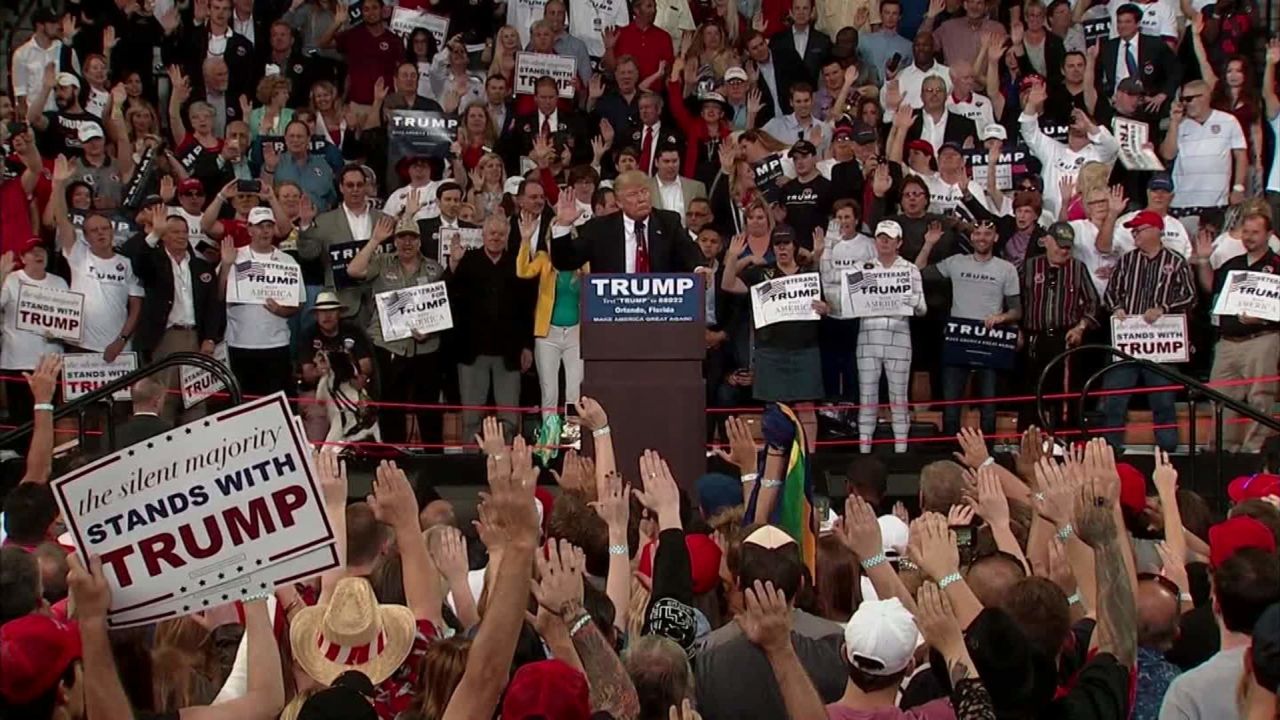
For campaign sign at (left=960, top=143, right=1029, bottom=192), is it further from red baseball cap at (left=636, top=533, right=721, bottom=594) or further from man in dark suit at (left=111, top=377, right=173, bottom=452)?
red baseball cap at (left=636, top=533, right=721, bottom=594)

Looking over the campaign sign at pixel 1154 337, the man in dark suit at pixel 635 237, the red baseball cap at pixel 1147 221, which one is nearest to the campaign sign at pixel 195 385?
the man in dark suit at pixel 635 237

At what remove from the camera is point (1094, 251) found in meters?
16.2

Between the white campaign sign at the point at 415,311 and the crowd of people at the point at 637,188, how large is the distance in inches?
4.7

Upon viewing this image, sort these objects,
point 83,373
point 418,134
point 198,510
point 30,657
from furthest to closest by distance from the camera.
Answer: point 418,134 → point 83,373 → point 198,510 → point 30,657

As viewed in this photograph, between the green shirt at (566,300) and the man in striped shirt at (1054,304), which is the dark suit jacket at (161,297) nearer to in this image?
the green shirt at (566,300)

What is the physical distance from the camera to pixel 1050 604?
5699mm

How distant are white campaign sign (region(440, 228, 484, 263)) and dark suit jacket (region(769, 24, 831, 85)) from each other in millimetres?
4451

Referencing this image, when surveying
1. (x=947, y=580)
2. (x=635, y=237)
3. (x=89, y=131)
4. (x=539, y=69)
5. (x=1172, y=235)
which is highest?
(x=539, y=69)

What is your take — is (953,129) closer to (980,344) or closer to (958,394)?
(980,344)

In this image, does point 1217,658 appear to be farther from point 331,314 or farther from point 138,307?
point 138,307

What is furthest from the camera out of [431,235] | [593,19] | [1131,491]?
[593,19]

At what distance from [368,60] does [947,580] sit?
1406 centimetres

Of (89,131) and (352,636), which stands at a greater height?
(89,131)

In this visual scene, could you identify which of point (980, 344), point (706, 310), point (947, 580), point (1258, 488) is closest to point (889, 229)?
point (980, 344)
